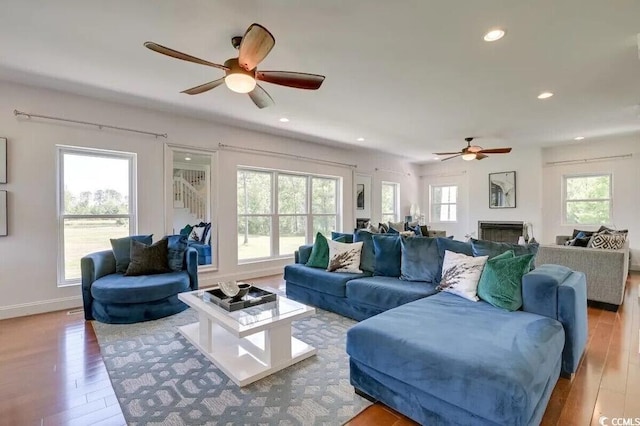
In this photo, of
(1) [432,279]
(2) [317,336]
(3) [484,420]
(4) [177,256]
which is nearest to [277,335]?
(2) [317,336]

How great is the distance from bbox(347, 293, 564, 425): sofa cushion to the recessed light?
82.6 inches

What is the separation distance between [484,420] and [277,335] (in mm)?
1386

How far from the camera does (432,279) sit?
3115 millimetres

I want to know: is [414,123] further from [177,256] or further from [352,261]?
[177,256]

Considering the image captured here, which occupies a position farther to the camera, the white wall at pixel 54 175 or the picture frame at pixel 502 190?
the picture frame at pixel 502 190

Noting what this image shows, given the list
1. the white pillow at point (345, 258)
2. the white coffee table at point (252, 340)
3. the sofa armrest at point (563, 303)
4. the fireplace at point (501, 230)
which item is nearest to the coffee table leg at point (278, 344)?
the white coffee table at point (252, 340)

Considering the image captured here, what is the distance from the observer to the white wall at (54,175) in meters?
3.46

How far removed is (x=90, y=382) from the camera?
217 cm

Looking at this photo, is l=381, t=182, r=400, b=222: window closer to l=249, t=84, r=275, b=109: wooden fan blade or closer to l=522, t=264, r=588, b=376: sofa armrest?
l=249, t=84, r=275, b=109: wooden fan blade

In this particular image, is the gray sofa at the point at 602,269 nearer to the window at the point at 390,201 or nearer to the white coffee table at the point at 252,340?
the white coffee table at the point at 252,340

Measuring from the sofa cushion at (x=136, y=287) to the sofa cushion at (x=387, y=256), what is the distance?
86.2 inches

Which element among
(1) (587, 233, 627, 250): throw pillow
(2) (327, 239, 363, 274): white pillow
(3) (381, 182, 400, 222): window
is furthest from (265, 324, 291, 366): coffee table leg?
(3) (381, 182, 400, 222): window

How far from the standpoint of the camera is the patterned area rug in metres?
1.80

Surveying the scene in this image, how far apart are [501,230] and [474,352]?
6906mm
